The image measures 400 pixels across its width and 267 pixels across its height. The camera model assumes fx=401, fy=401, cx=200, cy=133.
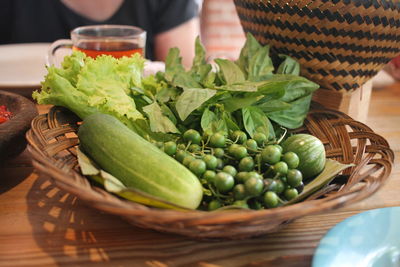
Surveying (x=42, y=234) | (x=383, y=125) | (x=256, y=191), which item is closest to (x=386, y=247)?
(x=256, y=191)

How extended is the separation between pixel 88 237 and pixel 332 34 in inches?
22.5

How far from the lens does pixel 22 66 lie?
109cm

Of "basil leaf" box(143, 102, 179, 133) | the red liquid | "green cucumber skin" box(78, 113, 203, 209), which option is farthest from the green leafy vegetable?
the red liquid

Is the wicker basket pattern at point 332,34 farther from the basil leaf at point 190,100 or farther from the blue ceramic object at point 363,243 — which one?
the blue ceramic object at point 363,243

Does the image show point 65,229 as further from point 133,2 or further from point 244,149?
point 133,2

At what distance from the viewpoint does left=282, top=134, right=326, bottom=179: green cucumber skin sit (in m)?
0.58

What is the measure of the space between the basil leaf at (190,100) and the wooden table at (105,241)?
20cm

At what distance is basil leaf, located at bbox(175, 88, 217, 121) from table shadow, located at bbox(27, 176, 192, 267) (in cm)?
20

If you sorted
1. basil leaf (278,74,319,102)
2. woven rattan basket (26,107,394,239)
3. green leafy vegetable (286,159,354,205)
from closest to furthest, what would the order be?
woven rattan basket (26,107,394,239), green leafy vegetable (286,159,354,205), basil leaf (278,74,319,102)

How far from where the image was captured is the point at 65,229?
0.55 metres

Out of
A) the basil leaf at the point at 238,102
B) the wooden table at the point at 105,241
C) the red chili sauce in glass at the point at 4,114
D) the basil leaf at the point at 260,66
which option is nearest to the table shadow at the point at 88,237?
the wooden table at the point at 105,241

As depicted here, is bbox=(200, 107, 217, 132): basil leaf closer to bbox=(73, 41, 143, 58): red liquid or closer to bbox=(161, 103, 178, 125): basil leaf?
bbox=(161, 103, 178, 125): basil leaf

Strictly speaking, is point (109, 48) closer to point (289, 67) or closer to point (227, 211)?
point (289, 67)

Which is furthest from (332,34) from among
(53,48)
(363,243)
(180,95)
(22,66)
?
(22,66)
